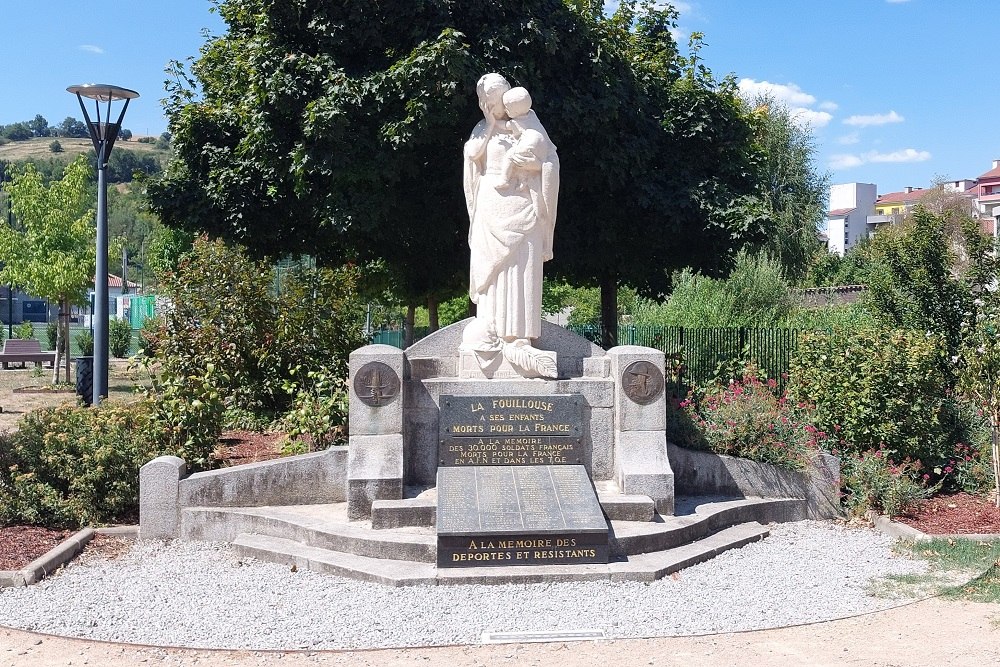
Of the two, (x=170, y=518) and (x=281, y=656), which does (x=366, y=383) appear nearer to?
(x=170, y=518)

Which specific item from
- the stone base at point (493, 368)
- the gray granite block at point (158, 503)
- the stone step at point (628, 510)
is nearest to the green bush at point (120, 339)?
the gray granite block at point (158, 503)

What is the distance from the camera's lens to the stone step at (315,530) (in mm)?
6988

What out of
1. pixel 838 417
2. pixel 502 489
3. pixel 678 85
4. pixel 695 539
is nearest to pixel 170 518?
pixel 502 489

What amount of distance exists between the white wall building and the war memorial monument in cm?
7218

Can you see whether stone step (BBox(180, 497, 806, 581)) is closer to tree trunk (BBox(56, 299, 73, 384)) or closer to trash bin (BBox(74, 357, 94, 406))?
trash bin (BBox(74, 357, 94, 406))

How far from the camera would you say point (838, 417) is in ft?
32.1

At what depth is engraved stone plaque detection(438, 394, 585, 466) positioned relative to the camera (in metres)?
7.88

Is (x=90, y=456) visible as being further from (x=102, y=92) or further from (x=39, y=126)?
(x=39, y=126)

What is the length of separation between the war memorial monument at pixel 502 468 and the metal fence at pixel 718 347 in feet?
17.4

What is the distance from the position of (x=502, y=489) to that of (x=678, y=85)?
29.1ft

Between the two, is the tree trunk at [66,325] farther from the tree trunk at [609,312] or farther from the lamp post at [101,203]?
the tree trunk at [609,312]

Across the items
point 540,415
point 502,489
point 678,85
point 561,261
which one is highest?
point 678,85

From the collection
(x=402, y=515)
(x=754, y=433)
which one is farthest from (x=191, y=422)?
(x=754, y=433)

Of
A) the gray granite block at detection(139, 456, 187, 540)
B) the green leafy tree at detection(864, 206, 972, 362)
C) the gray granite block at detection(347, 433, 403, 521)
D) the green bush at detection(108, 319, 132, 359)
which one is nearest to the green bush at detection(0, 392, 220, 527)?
the gray granite block at detection(139, 456, 187, 540)
